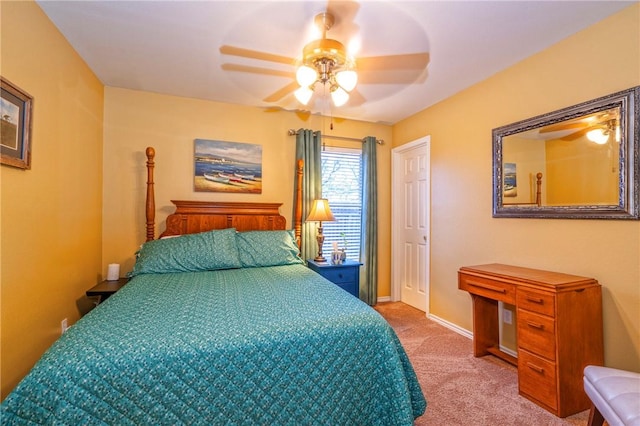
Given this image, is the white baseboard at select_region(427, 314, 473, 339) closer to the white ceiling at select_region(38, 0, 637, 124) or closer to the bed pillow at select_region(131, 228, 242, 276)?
the bed pillow at select_region(131, 228, 242, 276)

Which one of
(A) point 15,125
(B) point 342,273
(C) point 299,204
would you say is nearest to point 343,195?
(C) point 299,204

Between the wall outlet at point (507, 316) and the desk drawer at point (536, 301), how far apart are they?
71 centimetres

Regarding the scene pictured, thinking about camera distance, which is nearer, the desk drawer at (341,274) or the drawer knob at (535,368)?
the drawer knob at (535,368)

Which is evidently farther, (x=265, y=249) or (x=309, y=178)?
(x=309, y=178)

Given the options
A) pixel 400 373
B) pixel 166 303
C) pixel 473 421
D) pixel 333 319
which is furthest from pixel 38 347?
pixel 473 421

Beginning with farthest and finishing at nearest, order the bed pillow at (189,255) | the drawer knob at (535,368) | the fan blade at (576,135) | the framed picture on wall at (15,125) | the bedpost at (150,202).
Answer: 1. the bedpost at (150,202)
2. the bed pillow at (189,255)
3. the fan blade at (576,135)
4. the drawer knob at (535,368)
5. the framed picture on wall at (15,125)

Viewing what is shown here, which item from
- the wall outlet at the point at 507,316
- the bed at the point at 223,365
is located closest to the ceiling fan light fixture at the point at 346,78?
the bed at the point at 223,365

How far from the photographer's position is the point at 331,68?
213 cm

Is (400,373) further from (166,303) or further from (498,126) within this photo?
(498,126)

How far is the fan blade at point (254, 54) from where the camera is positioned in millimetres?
2338

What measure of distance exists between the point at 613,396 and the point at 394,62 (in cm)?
255

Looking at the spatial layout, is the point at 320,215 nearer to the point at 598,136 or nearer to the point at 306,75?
the point at 306,75

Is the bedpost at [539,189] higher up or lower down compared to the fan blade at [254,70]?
lower down

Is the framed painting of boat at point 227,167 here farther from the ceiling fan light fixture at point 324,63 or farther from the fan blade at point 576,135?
the fan blade at point 576,135
